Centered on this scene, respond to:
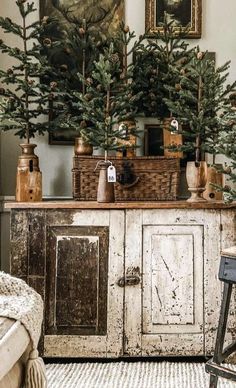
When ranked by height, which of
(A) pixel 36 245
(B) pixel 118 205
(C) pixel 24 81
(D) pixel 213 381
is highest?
(C) pixel 24 81

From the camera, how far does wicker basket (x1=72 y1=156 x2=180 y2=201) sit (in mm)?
3236

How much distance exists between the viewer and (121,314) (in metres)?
3.08

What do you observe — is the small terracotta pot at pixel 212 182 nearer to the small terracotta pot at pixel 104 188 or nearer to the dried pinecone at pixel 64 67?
the small terracotta pot at pixel 104 188

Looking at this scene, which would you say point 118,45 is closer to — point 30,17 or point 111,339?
point 30,17

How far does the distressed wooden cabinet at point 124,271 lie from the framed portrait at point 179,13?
1.19 metres

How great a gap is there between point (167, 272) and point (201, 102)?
3.04ft

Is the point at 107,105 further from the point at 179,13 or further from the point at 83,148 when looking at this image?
the point at 179,13

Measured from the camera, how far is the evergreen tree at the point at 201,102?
310 cm

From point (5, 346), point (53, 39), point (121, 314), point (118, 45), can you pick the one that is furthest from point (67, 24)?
point (5, 346)

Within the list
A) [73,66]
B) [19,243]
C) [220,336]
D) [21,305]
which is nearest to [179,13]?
[73,66]

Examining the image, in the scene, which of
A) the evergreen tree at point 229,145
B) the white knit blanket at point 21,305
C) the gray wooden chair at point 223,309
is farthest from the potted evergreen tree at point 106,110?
the white knit blanket at point 21,305

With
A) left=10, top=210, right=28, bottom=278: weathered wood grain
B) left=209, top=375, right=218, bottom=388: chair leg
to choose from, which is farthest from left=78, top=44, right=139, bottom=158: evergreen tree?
left=209, top=375, right=218, bottom=388: chair leg

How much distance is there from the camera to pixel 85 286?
3080mm

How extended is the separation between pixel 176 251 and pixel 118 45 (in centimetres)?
124
